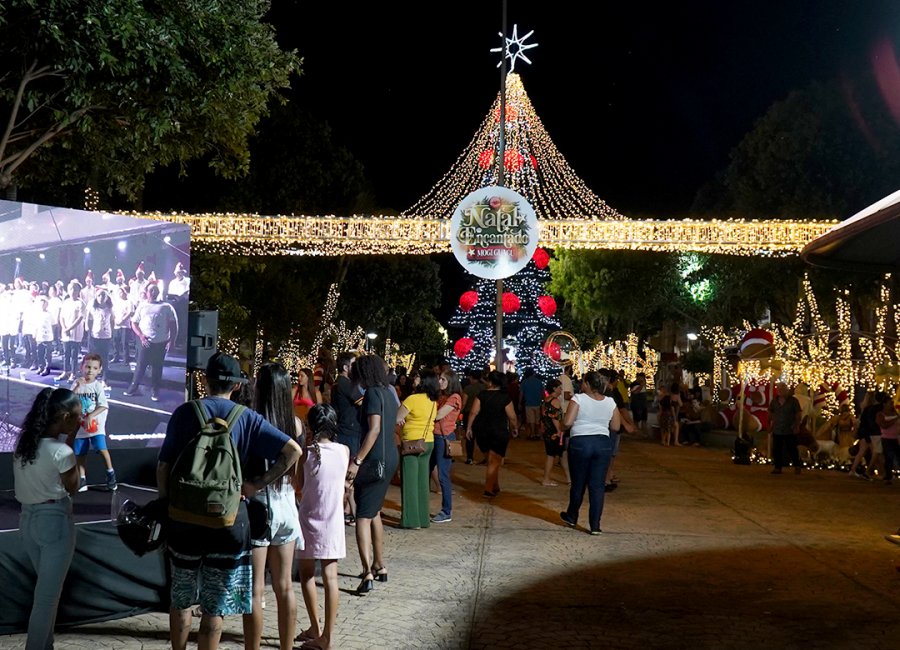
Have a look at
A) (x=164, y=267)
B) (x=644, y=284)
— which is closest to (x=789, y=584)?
(x=164, y=267)

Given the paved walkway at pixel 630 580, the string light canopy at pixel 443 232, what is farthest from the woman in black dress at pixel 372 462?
the string light canopy at pixel 443 232

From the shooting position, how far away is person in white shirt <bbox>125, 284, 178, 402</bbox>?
11.8m

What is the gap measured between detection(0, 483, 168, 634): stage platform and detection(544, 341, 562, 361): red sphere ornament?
30483mm

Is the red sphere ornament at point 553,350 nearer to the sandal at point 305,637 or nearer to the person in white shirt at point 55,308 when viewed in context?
the person in white shirt at point 55,308

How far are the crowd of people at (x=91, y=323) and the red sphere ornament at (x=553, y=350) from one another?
25.3 m

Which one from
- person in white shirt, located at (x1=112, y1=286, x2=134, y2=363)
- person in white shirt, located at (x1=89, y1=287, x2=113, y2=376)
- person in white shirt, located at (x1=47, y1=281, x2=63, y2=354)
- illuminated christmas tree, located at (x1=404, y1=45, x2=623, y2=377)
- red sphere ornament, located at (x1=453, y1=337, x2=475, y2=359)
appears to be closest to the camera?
person in white shirt, located at (x1=47, y1=281, x2=63, y2=354)

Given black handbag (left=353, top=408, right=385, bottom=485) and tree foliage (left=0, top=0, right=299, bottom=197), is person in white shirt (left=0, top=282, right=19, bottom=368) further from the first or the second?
black handbag (left=353, top=408, right=385, bottom=485)

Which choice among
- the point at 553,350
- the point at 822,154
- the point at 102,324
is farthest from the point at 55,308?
the point at 553,350

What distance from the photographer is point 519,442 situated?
21.7 meters

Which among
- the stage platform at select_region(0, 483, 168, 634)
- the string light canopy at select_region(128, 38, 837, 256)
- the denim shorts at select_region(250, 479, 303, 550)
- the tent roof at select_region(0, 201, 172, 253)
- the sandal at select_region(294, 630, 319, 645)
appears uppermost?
the string light canopy at select_region(128, 38, 837, 256)

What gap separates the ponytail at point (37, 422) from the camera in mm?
4973

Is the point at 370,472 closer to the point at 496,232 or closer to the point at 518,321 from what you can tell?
the point at 496,232

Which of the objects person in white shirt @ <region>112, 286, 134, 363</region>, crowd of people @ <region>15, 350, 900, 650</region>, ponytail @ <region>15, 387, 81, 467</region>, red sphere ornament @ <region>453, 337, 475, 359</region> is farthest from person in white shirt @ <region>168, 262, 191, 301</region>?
red sphere ornament @ <region>453, 337, 475, 359</region>

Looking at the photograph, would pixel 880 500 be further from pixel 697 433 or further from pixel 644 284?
pixel 644 284
